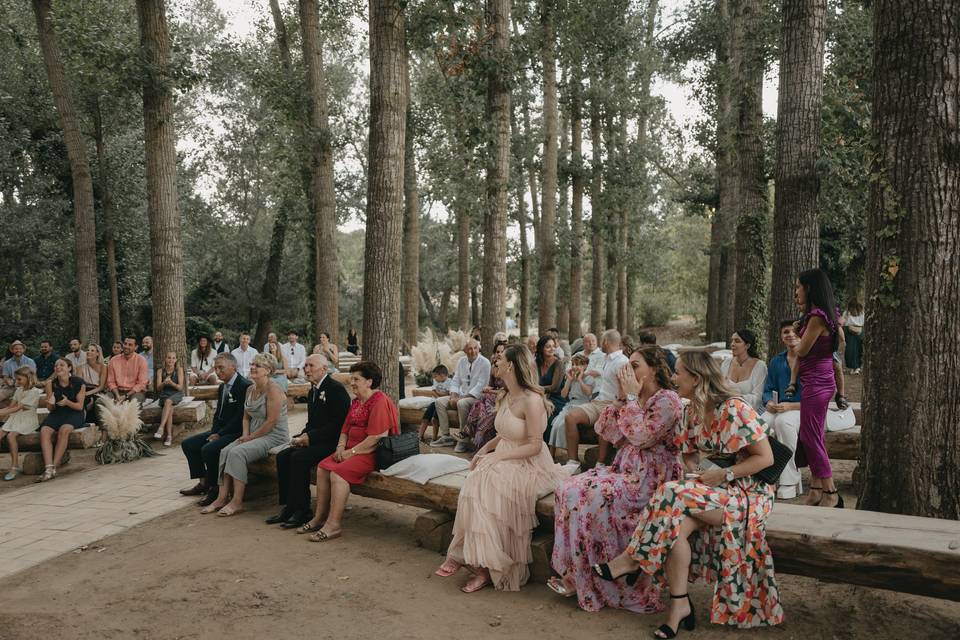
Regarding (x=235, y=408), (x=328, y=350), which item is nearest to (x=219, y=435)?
(x=235, y=408)

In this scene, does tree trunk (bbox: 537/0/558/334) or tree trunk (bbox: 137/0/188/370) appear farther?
tree trunk (bbox: 537/0/558/334)

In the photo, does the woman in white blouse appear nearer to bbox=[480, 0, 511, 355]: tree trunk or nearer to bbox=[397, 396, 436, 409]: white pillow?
bbox=[397, 396, 436, 409]: white pillow

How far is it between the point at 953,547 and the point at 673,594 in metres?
1.41

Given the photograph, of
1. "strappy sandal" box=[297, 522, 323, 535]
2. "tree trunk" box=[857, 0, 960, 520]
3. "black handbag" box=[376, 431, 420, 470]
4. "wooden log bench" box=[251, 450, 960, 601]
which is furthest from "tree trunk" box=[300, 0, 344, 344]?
"wooden log bench" box=[251, 450, 960, 601]

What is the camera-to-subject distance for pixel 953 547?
320 centimetres

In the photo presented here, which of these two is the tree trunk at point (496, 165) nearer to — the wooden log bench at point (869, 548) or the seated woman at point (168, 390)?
the seated woman at point (168, 390)

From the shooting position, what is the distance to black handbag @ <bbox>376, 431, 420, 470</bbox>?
575cm

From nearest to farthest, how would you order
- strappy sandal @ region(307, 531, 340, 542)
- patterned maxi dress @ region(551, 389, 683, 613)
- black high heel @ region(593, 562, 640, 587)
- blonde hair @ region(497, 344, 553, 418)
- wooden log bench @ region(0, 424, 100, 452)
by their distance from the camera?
black high heel @ region(593, 562, 640, 587)
patterned maxi dress @ region(551, 389, 683, 613)
blonde hair @ region(497, 344, 553, 418)
strappy sandal @ region(307, 531, 340, 542)
wooden log bench @ region(0, 424, 100, 452)

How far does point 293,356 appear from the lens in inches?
553

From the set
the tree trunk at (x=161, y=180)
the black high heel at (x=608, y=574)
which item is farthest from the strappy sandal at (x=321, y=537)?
the tree trunk at (x=161, y=180)

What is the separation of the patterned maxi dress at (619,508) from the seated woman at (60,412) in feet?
23.9

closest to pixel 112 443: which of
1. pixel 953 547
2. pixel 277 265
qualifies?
pixel 953 547

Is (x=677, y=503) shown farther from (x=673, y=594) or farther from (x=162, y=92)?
(x=162, y=92)

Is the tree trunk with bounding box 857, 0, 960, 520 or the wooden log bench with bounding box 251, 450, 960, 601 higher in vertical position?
the tree trunk with bounding box 857, 0, 960, 520
